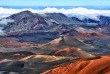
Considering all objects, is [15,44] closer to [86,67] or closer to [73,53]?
[73,53]

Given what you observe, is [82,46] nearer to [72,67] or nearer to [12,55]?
[12,55]

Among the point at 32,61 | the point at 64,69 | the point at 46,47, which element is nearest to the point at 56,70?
the point at 64,69

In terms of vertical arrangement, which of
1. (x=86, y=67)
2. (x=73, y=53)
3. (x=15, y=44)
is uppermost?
(x=86, y=67)

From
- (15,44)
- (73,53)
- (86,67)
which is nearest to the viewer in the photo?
(86,67)

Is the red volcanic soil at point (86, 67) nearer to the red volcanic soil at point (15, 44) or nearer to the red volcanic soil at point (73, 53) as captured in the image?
the red volcanic soil at point (73, 53)

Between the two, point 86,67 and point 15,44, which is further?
point 15,44

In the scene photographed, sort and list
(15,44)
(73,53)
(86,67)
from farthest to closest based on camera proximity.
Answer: (15,44)
(73,53)
(86,67)

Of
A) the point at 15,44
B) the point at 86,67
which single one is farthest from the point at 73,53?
the point at 15,44

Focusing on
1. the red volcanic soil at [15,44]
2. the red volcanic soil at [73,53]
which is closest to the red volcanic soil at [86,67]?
the red volcanic soil at [73,53]

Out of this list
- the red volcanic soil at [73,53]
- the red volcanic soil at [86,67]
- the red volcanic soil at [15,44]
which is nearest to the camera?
the red volcanic soil at [86,67]

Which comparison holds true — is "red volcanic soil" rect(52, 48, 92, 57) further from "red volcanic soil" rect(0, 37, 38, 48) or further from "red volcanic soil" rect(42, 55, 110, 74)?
"red volcanic soil" rect(0, 37, 38, 48)

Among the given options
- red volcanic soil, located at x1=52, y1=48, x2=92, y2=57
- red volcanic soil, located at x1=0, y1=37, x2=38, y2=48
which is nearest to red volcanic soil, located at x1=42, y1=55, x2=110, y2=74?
red volcanic soil, located at x1=52, y1=48, x2=92, y2=57
